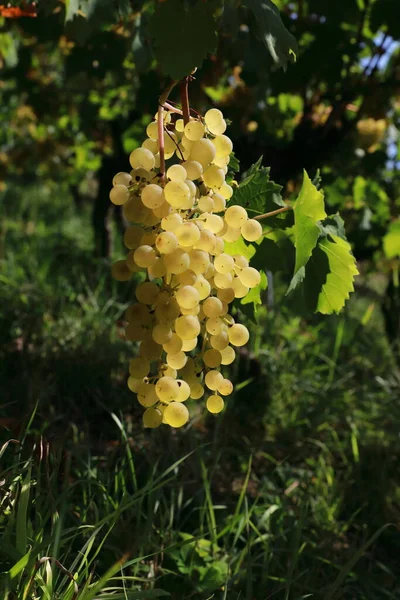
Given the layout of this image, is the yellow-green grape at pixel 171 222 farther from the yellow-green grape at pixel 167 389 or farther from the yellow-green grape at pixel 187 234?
the yellow-green grape at pixel 167 389

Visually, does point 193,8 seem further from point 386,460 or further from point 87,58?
point 386,460

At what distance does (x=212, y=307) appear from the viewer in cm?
105

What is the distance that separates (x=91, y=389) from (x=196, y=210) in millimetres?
1439

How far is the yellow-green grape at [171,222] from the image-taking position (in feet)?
3.19

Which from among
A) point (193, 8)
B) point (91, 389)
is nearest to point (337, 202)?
point (91, 389)

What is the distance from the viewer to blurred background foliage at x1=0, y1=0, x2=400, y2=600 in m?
1.56

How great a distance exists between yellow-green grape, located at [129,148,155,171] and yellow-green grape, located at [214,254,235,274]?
0.19 m

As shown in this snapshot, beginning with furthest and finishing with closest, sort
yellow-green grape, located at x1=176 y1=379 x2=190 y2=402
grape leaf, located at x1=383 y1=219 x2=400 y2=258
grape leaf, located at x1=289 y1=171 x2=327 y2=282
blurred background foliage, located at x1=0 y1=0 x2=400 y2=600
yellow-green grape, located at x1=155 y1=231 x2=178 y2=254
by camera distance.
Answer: grape leaf, located at x1=383 y1=219 x2=400 y2=258 < blurred background foliage, located at x1=0 y1=0 x2=400 y2=600 < grape leaf, located at x1=289 y1=171 x2=327 y2=282 < yellow-green grape, located at x1=176 y1=379 x2=190 y2=402 < yellow-green grape, located at x1=155 y1=231 x2=178 y2=254

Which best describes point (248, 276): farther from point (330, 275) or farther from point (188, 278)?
point (330, 275)

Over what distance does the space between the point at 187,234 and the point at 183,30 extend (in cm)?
45

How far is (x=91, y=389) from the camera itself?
2.36 m

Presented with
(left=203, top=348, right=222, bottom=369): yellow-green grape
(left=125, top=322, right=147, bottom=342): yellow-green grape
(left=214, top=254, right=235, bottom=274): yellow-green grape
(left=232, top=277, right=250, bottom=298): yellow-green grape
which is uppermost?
(left=214, top=254, right=235, bottom=274): yellow-green grape

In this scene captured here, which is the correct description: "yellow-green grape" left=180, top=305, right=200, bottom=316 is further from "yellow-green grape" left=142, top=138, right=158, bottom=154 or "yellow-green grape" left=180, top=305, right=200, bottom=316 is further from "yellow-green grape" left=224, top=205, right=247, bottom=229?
"yellow-green grape" left=142, top=138, right=158, bottom=154

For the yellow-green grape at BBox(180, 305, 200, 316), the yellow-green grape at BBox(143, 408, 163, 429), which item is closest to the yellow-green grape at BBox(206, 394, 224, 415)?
the yellow-green grape at BBox(143, 408, 163, 429)
